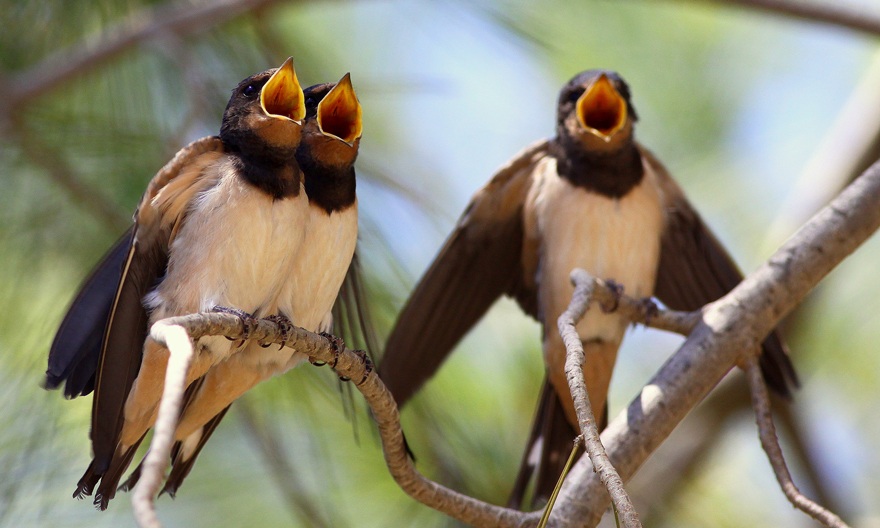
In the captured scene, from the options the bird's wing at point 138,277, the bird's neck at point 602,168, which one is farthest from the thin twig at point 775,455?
the bird's wing at point 138,277

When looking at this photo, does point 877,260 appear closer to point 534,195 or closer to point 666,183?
point 666,183

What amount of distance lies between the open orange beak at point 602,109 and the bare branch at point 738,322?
62 cm

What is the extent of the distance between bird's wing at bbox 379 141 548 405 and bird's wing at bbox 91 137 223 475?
0.75 metres

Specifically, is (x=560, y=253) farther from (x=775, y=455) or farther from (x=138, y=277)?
(x=138, y=277)

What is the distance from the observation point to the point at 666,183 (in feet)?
9.14

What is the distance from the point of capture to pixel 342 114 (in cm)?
200

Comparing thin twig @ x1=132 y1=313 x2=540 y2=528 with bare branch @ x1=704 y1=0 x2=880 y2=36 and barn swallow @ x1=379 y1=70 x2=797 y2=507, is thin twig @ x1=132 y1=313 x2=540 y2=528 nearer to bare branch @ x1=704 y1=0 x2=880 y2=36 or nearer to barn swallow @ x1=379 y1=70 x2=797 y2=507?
barn swallow @ x1=379 y1=70 x2=797 y2=507

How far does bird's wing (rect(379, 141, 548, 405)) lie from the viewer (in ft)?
8.50

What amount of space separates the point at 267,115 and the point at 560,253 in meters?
0.91

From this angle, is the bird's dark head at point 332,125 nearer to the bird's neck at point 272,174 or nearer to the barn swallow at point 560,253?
the bird's neck at point 272,174

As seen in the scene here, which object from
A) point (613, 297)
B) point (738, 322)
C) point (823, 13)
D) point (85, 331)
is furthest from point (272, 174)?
point (823, 13)

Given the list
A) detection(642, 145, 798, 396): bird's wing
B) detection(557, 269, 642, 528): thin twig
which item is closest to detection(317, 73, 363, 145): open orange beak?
detection(557, 269, 642, 528): thin twig

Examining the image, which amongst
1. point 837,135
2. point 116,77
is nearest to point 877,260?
point 837,135

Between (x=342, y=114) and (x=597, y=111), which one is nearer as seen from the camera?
(x=342, y=114)
